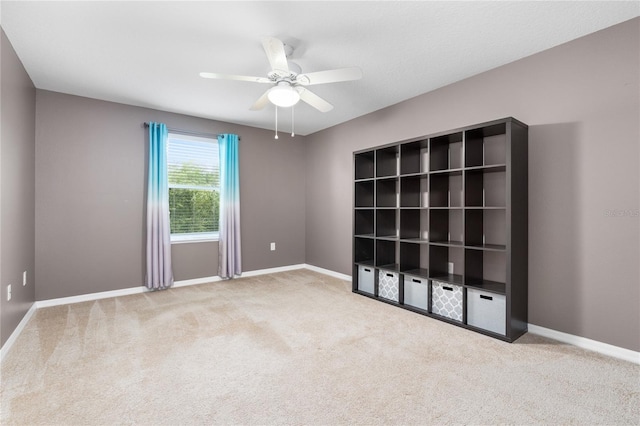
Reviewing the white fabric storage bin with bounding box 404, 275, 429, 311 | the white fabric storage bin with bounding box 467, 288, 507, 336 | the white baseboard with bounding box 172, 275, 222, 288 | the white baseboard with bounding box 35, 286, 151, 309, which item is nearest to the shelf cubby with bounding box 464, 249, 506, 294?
the white fabric storage bin with bounding box 467, 288, 507, 336

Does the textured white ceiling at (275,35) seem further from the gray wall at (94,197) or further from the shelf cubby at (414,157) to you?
the shelf cubby at (414,157)

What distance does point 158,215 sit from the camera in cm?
407

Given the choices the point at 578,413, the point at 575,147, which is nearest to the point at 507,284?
the point at 578,413

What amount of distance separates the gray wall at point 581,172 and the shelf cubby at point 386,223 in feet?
4.73

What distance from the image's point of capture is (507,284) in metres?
2.52

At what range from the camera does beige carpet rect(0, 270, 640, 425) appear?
1.65 m

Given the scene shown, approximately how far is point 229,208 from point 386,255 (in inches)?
96.0

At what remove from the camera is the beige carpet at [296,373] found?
1.65m

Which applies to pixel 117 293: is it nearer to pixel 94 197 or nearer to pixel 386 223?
pixel 94 197

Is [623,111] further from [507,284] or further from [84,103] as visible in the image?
[84,103]

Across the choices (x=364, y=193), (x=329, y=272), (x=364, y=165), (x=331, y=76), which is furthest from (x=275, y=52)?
(x=329, y=272)

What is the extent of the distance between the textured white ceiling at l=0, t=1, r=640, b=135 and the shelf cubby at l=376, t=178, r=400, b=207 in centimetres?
109

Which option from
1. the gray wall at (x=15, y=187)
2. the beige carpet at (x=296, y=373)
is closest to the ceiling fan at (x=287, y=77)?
the gray wall at (x=15, y=187)

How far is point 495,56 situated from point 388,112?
58.6 inches
